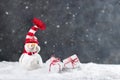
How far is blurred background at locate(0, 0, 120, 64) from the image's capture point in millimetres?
2066

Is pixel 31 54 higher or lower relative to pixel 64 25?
lower

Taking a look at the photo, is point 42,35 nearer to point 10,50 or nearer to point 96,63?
point 10,50

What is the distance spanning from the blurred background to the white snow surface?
9.8 inches


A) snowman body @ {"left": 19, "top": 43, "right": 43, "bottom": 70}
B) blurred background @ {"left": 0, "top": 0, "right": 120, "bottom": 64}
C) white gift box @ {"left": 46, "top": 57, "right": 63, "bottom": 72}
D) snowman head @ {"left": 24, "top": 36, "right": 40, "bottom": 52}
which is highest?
blurred background @ {"left": 0, "top": 0, "right": 120, "bottom": 64}

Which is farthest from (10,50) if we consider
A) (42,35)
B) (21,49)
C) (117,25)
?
(117,25)

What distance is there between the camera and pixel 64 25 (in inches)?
81.8

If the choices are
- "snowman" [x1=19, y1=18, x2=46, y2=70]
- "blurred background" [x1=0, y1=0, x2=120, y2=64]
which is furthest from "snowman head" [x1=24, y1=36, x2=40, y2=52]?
"blurred background" [x1=0, y1=0, x2=120, y2=64]

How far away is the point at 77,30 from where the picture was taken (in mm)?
2082

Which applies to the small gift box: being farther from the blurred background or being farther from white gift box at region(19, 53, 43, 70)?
the blurred background

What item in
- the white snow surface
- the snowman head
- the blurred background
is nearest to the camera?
the white snow surface

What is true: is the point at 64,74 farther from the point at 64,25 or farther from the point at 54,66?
the point at 64,25

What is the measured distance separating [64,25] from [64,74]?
0.45 m

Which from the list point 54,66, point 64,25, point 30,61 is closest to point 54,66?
point 54,66

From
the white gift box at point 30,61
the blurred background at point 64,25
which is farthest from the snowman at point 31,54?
the blurred background at point 64,25
